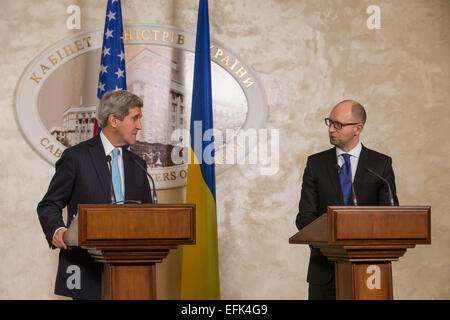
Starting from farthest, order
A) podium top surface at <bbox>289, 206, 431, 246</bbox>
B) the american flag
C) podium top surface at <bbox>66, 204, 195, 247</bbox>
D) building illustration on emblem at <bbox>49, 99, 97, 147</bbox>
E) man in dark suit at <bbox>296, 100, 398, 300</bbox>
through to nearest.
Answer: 1. building illustration on emblem at <bbox>49, 99, 97, 147</bbox>
2. the american flag
3. man in dark suit at <bbox>296, 100, 398, 300</bbox>
4. podium top surface at <bbox>289, 206, 431, 246</bbox>
5. podium top surface at <bbox>66, 204, 195, 247</bbox>

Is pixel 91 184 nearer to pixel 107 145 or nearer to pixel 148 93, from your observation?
pixel 107 145

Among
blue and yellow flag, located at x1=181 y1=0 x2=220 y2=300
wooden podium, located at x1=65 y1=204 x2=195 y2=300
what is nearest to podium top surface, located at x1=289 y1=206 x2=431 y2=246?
wooden podium, located at x1=65 y1=204 x2=195 y2=300

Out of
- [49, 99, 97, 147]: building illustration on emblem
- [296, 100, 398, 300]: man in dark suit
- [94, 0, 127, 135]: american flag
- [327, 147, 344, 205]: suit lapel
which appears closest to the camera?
[296, 100, 398, 300]: man in dark suit

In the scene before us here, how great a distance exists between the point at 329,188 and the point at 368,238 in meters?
0.76

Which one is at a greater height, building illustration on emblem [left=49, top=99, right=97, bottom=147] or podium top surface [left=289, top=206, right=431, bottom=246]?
building illustration on emblem [left=49, top=99, right=97, bottom=147]

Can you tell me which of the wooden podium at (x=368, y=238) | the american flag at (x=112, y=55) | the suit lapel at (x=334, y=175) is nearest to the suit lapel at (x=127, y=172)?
the wooden podium at (x=368, y=238)

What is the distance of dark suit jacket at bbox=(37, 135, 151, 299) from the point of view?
8.64 feet

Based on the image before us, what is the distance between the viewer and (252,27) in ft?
17.0

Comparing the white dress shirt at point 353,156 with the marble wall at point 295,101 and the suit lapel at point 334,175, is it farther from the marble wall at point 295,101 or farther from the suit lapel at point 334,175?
the marble wall at point 295,101

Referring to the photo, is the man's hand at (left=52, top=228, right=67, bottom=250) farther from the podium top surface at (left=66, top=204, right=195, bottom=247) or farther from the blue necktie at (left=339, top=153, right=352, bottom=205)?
the blue necktie at (left=339, top=153, right=352, bottom=205)

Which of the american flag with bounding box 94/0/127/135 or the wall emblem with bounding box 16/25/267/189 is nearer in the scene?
the american flag with bounding box 94/0/127/135

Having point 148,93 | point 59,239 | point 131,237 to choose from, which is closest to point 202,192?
point 148,93
